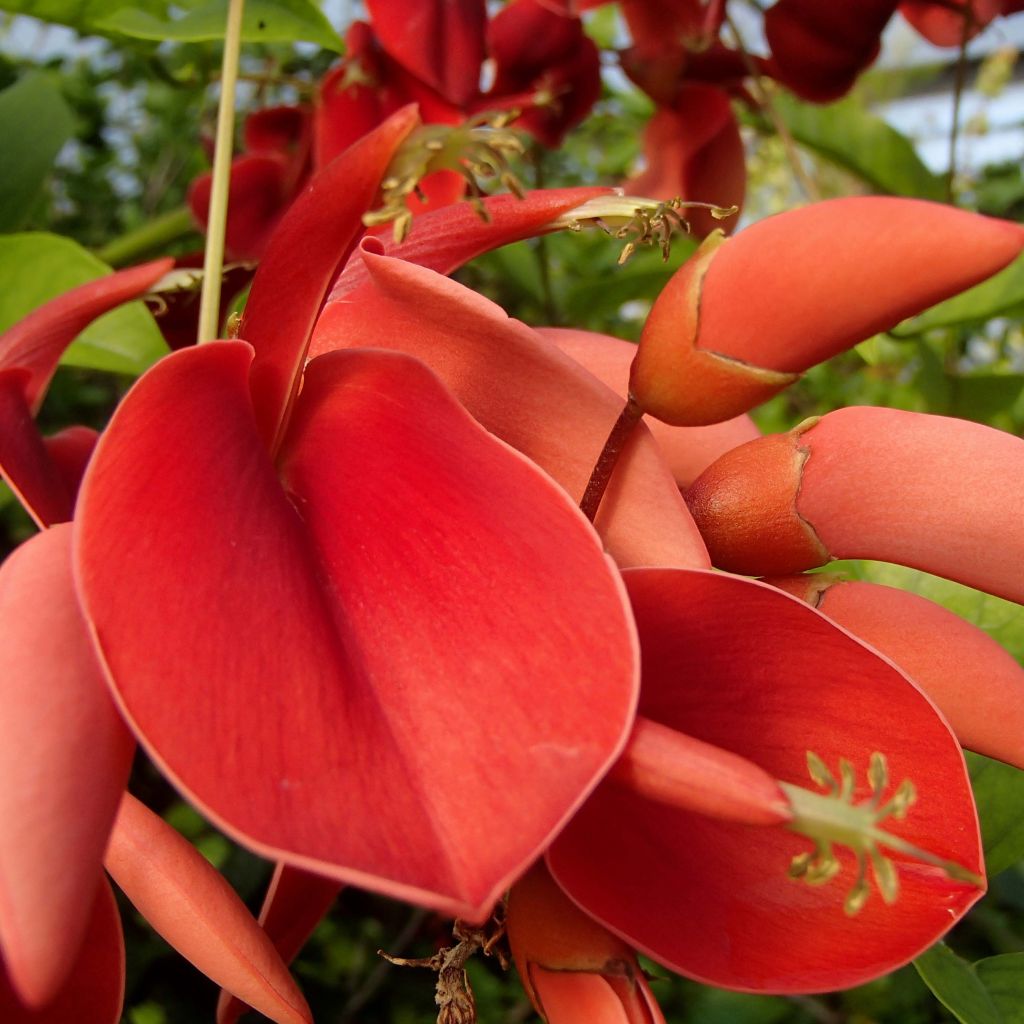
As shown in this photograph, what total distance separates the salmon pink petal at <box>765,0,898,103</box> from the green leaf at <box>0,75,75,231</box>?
445mm

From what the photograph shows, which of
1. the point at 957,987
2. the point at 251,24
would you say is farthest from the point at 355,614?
the point at 251,24

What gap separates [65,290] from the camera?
1.80 ft

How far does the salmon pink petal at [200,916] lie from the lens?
0.29m

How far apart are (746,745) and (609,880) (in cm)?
5

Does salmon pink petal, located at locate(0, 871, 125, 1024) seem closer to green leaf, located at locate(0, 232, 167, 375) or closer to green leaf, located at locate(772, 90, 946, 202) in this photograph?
green leaf, located at locate(0, 232, 167, 375)

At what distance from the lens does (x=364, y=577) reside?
27 centimetres

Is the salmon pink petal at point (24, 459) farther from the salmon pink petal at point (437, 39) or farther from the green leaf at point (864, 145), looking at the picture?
the green leaf at point (864, 145)

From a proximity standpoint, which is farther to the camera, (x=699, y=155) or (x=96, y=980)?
(x=699, y=155)

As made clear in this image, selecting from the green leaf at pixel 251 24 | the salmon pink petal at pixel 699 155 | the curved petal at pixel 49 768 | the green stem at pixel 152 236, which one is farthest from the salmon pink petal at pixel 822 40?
the curved petal at pixel 49 768

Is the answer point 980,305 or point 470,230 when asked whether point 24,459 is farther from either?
point 980,305

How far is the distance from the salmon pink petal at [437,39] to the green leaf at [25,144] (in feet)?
0.64

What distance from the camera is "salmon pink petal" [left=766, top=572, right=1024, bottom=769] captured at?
0.97ft

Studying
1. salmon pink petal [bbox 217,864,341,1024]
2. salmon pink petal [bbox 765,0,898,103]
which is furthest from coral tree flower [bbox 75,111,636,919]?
salmon pink petal [bbox 765,0,898,103]

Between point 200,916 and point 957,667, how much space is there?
0.20 metres
